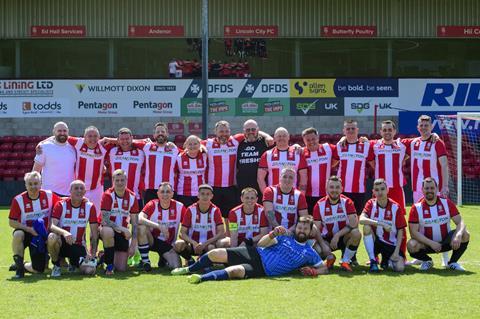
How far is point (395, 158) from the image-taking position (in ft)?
27.7

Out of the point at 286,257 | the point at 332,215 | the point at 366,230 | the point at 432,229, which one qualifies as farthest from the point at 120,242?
the point at 432,229

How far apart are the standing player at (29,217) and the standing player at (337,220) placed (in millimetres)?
2633

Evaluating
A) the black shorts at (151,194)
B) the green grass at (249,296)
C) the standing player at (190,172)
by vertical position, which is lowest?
the green grass at (249,296)

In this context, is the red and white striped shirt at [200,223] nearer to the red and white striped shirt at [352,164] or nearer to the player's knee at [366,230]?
the player's knee at [366,230]

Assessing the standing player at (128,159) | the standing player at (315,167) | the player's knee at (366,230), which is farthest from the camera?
the standing player at (128,159)

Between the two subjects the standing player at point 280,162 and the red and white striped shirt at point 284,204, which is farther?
the standing player at point 280,162

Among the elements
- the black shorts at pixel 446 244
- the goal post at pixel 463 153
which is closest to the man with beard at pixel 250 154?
the black shorts at pixel 446 244

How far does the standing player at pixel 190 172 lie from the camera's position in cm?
846

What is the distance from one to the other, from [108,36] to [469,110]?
28.7ft

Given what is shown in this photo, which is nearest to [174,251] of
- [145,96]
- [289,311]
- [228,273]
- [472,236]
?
[228,273]

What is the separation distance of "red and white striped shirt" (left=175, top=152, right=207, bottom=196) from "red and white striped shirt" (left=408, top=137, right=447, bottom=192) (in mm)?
2365

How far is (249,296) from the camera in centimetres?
593

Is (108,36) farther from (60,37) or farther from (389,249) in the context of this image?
(389,249)

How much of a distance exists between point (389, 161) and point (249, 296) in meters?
3.12
